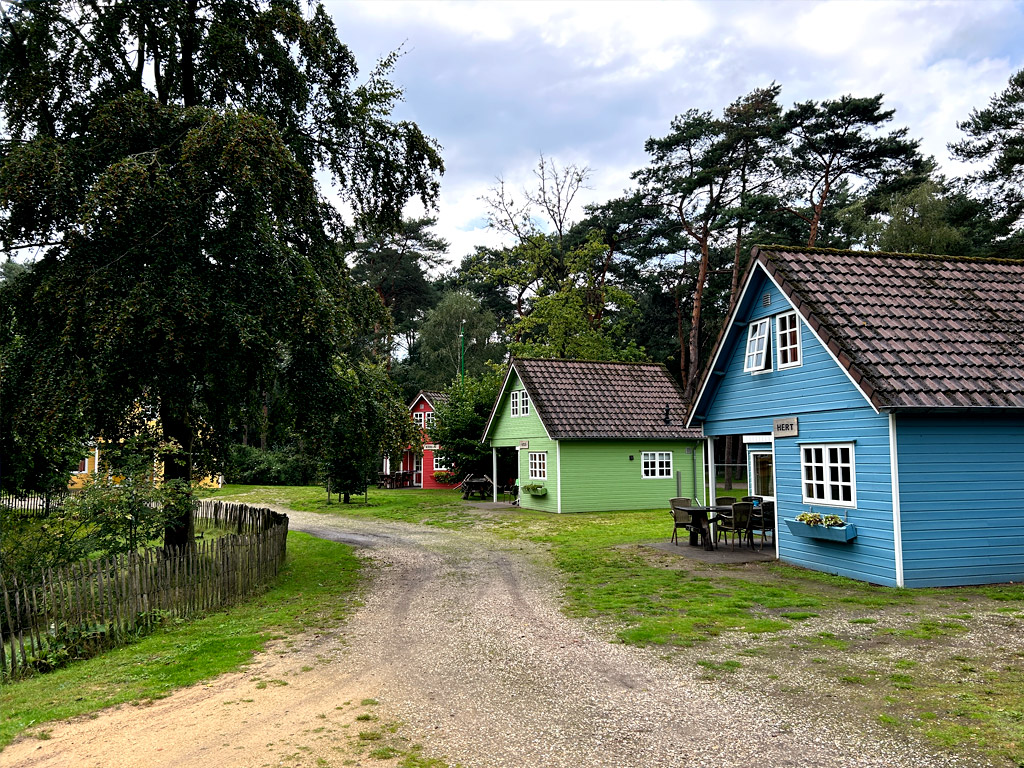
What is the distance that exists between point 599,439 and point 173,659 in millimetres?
19156

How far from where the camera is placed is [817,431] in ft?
42.7

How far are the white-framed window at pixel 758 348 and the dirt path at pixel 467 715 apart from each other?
26.0 feet

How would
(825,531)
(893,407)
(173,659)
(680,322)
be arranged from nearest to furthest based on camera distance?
(173,659) → (893,407) → (825,531) → (680,322)

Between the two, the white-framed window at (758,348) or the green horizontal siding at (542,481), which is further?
the green horizontal siding at (542,481)

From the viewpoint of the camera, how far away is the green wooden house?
85.0ft

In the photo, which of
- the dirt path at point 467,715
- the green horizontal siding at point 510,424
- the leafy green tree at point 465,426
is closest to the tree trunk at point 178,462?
the dirt path at point 467,715

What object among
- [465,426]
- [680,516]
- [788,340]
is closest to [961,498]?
[788,340]

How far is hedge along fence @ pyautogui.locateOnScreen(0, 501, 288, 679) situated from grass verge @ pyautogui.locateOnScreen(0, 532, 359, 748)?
282 millimetres

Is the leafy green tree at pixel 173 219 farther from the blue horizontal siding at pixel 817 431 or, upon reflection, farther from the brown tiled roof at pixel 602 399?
the brown tiled roof at pixel 602 399

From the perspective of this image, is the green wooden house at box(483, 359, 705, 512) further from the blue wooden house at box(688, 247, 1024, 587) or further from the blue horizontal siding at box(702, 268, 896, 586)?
the blue wooden house at box(688, 247, 1024, 587)

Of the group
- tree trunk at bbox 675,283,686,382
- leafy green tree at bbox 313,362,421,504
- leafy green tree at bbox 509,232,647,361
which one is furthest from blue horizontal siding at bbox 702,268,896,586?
tree trunk at bbox 675,283,686,382

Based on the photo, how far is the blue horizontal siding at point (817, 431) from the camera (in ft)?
37.6

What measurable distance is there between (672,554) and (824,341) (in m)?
5.97

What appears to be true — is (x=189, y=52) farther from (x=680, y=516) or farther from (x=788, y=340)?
(x=680, y=516)
